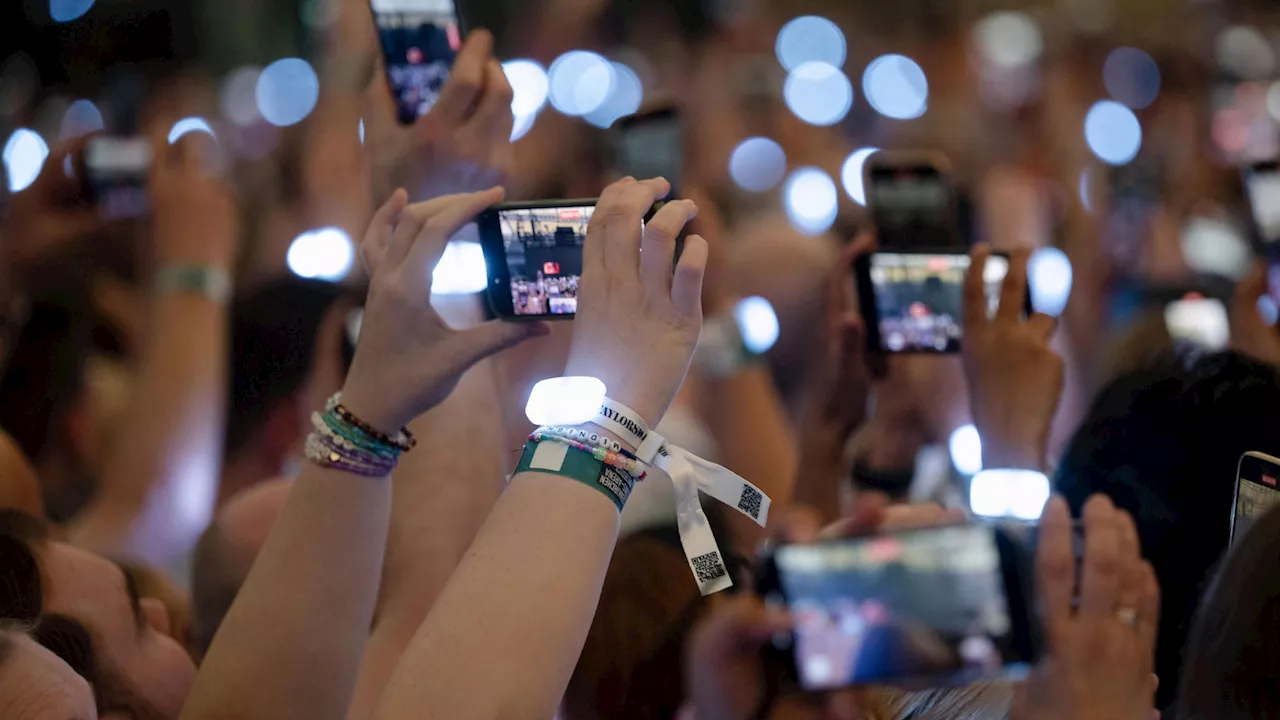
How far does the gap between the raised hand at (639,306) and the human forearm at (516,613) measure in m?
0.10

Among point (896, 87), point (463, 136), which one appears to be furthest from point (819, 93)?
point (463, 136)

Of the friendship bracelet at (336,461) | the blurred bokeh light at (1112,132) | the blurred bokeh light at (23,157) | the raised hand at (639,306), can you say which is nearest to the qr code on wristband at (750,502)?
the raised hand at (639,306)

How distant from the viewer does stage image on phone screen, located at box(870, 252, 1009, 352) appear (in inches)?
64.5

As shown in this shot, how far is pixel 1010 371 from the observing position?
1506mm

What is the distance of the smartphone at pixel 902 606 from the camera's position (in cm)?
106

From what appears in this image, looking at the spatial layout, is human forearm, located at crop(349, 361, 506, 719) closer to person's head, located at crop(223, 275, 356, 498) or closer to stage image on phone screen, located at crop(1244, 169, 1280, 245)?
person's head, located at crop(223, 275, 356, 498)

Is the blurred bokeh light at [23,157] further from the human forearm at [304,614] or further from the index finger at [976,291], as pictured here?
the index finger at [976,291]

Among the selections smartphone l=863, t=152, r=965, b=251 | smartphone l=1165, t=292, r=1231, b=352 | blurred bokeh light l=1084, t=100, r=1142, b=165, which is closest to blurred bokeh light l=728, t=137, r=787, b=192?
blurred bokeh light l=1084, t=100, r=1142, b=165

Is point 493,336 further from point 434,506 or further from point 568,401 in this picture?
point 434,506

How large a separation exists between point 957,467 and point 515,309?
3.36 feet

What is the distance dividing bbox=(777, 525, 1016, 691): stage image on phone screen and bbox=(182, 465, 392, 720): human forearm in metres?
0.42

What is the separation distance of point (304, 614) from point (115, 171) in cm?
166

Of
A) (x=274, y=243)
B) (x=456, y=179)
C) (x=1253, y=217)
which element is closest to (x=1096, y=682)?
(x=456, y=179)

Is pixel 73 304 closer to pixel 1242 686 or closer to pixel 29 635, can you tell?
pixel 29 635
